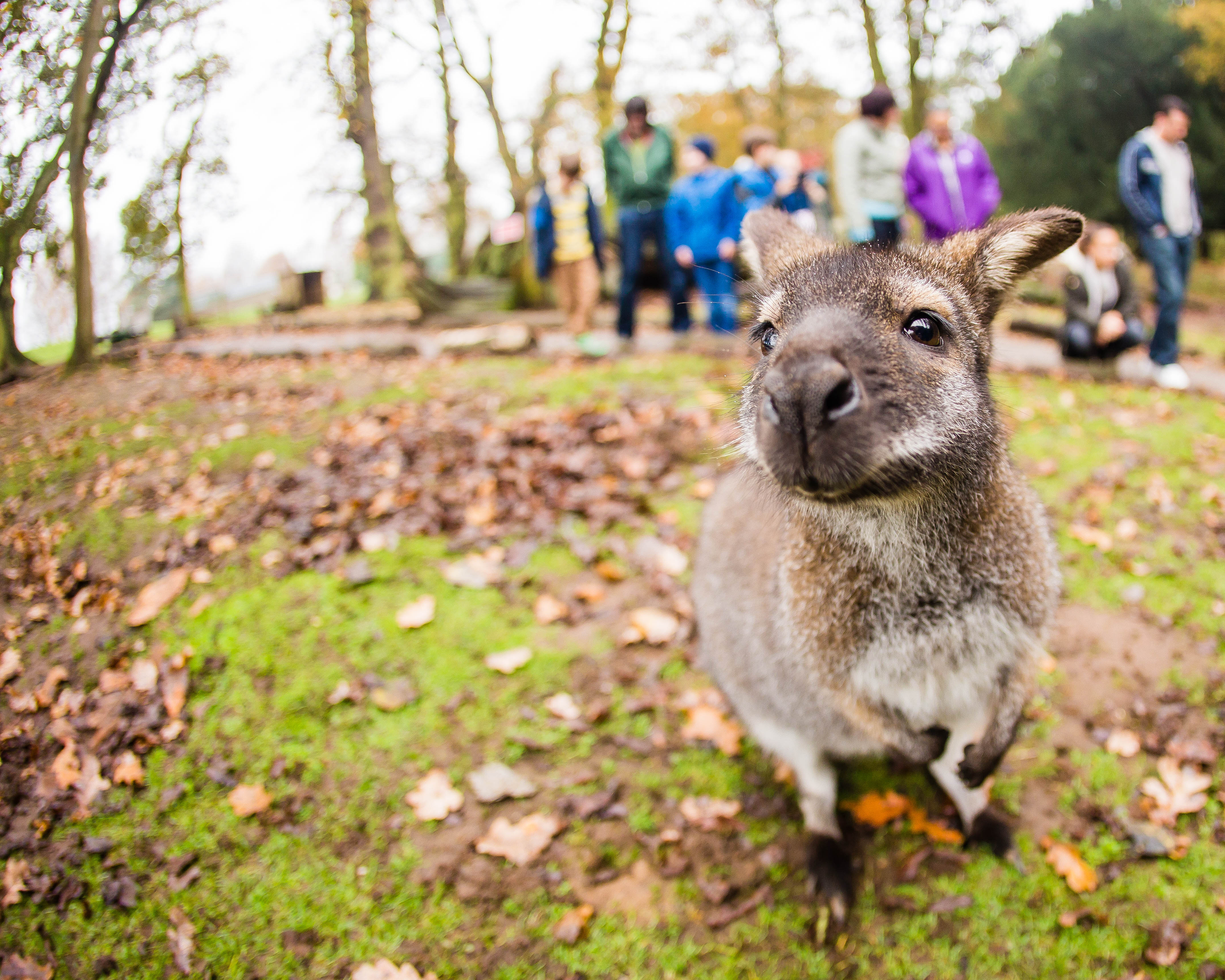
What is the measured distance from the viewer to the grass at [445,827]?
2416 mm

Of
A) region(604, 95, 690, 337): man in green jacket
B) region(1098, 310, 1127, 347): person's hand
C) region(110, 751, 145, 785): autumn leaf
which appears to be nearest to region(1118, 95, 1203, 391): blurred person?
region(1098, 310, 1127, 347): person's hand

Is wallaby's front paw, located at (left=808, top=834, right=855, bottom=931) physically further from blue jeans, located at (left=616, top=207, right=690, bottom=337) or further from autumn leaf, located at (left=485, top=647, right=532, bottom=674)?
blue jeans, located at (left=616, top=207, right=690, bottom=337)

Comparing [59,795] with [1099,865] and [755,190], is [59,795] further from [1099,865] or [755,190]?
[755,190]

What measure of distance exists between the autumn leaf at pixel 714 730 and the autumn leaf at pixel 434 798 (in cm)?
107

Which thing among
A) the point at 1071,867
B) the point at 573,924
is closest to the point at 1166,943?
the point at 1071,867

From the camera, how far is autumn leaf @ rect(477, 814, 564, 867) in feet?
9.12

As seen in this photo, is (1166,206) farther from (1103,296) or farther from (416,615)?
(416,615)

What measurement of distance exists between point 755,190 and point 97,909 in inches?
327

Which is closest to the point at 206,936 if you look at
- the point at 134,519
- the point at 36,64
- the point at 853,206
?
the point at 134,519

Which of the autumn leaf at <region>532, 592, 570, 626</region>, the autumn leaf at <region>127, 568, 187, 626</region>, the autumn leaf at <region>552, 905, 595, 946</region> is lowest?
the autumn leaf at <region>552, 905, 595, 946</region>

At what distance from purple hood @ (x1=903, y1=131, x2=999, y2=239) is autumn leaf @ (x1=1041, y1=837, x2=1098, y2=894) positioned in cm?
621

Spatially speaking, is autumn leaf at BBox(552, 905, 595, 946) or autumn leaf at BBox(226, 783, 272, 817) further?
autumn leaf at BBox(226, 783, 272, 817)

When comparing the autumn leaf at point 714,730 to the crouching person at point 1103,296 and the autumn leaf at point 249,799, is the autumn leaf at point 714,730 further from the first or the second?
the crouching person at point 1103,296

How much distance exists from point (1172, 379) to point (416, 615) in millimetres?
8039
